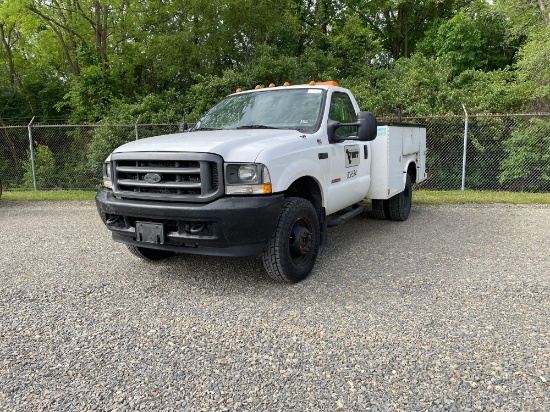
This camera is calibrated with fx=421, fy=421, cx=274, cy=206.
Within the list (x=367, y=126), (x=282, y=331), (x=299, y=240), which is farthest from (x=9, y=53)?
(x=282, y=331)

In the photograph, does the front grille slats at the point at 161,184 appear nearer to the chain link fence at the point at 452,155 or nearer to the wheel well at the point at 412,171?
the wheel well at the point at 412,171

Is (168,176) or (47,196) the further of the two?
(47,196)

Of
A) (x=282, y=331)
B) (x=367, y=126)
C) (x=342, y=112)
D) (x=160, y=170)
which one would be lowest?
(x=282, y=331)

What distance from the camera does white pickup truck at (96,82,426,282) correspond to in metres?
3.66

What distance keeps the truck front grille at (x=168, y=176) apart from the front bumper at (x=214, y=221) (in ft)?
0.27

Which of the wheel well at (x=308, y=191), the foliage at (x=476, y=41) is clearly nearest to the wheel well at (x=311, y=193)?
the wheel well at (x=308, y=191)

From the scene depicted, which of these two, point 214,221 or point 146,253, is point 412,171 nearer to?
point 146,253

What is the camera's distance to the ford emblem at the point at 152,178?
152 inches

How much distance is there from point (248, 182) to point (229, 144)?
40 centimetres

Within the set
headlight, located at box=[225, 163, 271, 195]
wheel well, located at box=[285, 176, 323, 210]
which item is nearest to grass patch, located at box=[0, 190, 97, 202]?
wheel well, located at box=[285, 176, 323, 210]

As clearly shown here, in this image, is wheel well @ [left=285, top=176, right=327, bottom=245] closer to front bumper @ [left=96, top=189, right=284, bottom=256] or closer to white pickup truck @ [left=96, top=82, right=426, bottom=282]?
white pickup truck @ [left=96, top=82, right=426, bottom=282]

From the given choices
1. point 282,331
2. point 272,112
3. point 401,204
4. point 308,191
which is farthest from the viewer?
point 401,204

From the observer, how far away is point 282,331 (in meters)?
3.28

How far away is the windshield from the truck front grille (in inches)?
Result: 50.8
